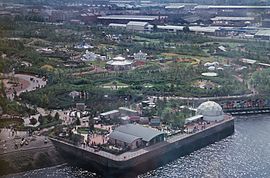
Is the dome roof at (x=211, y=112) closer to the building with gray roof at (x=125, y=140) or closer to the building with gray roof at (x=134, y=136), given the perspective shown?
the building with gray roof at (x=134, y=136)

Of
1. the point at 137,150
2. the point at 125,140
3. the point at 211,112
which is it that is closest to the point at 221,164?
the point at 137,150

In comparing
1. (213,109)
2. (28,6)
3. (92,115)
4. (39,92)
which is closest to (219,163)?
(213,109)

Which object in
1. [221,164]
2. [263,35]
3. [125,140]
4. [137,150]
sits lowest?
[221,164]

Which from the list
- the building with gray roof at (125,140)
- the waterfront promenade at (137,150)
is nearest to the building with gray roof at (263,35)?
the waterfront promenade at (137,150)

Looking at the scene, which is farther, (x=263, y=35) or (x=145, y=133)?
(x=263, y=35)

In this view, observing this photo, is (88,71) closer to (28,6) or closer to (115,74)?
(115,74)

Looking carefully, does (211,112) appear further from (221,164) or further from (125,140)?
(125,140)
